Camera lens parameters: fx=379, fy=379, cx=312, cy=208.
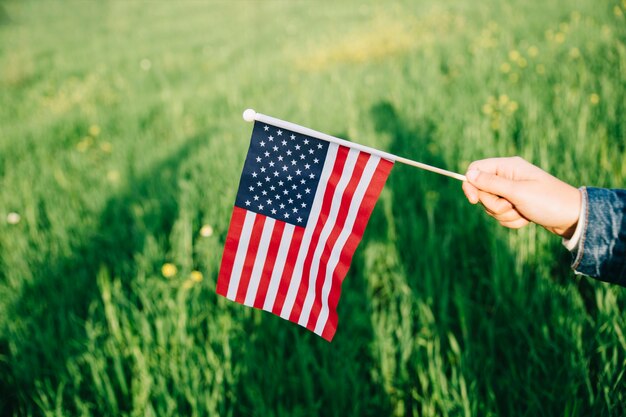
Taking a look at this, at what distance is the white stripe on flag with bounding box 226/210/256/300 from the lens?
125 centimetres

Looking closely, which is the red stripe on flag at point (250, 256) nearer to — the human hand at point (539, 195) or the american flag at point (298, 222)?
the american flag at point (298, 222)

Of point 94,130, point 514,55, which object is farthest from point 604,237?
point 94,130

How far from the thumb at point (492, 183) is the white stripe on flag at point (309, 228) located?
42 centimetres

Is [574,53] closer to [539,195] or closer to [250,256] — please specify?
[539,195]

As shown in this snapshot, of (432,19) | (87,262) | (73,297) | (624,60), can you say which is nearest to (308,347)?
(73,297)

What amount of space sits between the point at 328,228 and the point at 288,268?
7.6 inches

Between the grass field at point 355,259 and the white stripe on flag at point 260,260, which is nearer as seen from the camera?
the white stripe on flag at point 260,260

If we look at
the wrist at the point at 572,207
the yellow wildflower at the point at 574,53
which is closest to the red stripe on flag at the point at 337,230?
the wrist at the point at 572,207

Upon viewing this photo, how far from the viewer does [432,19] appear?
23.1 feet

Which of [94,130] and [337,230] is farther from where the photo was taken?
[94,130]

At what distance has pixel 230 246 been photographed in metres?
1.27

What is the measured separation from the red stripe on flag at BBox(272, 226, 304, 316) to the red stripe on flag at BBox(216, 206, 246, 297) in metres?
0.18

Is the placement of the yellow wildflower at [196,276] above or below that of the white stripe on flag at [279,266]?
below

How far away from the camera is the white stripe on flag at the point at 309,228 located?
1.18m
